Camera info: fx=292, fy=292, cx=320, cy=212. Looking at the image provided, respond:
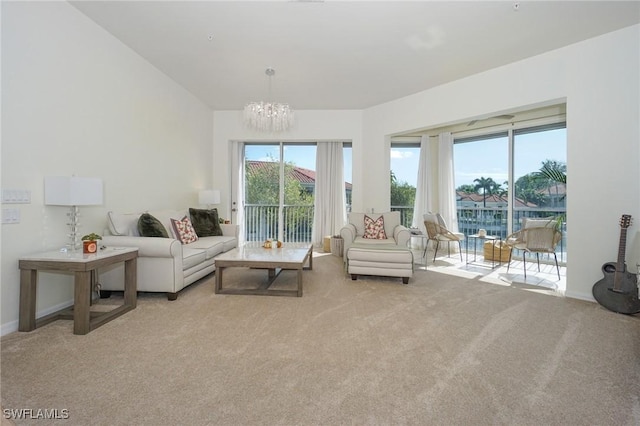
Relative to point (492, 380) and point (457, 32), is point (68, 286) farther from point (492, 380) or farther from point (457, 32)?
point (457, 32)

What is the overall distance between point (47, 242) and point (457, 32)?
458 centimetres

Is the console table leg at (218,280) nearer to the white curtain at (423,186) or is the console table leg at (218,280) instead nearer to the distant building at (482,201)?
the white curtain at (423,186)

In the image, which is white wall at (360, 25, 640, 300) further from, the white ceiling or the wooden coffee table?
the wooden coffee table

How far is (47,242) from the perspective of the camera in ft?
8.68

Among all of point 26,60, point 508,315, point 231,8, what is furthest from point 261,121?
point 508,315

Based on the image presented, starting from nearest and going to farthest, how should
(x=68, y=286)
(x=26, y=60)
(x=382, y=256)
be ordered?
(x=26, y=60) → (x=68, y=286) → (x=382, y=256)

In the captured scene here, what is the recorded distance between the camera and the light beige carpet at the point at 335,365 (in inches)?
58.1

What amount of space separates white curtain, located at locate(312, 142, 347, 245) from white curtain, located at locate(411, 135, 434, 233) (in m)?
1.61

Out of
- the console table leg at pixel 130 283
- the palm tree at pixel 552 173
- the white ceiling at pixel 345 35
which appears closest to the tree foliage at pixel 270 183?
the white ceiling at pixel 345 35

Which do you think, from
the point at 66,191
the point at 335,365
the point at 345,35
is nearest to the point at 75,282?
the point at 66,191

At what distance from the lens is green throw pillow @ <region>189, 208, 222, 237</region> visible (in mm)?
4648

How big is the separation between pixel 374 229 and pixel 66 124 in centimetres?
399

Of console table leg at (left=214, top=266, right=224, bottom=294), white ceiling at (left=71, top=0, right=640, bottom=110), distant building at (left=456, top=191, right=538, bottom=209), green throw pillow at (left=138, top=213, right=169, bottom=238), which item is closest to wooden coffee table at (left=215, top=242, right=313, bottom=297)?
console table leg at (left=214, top=266, right=224, bottom=294)

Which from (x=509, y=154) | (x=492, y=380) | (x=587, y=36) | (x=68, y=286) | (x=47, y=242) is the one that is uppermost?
(x=587, y=36)
